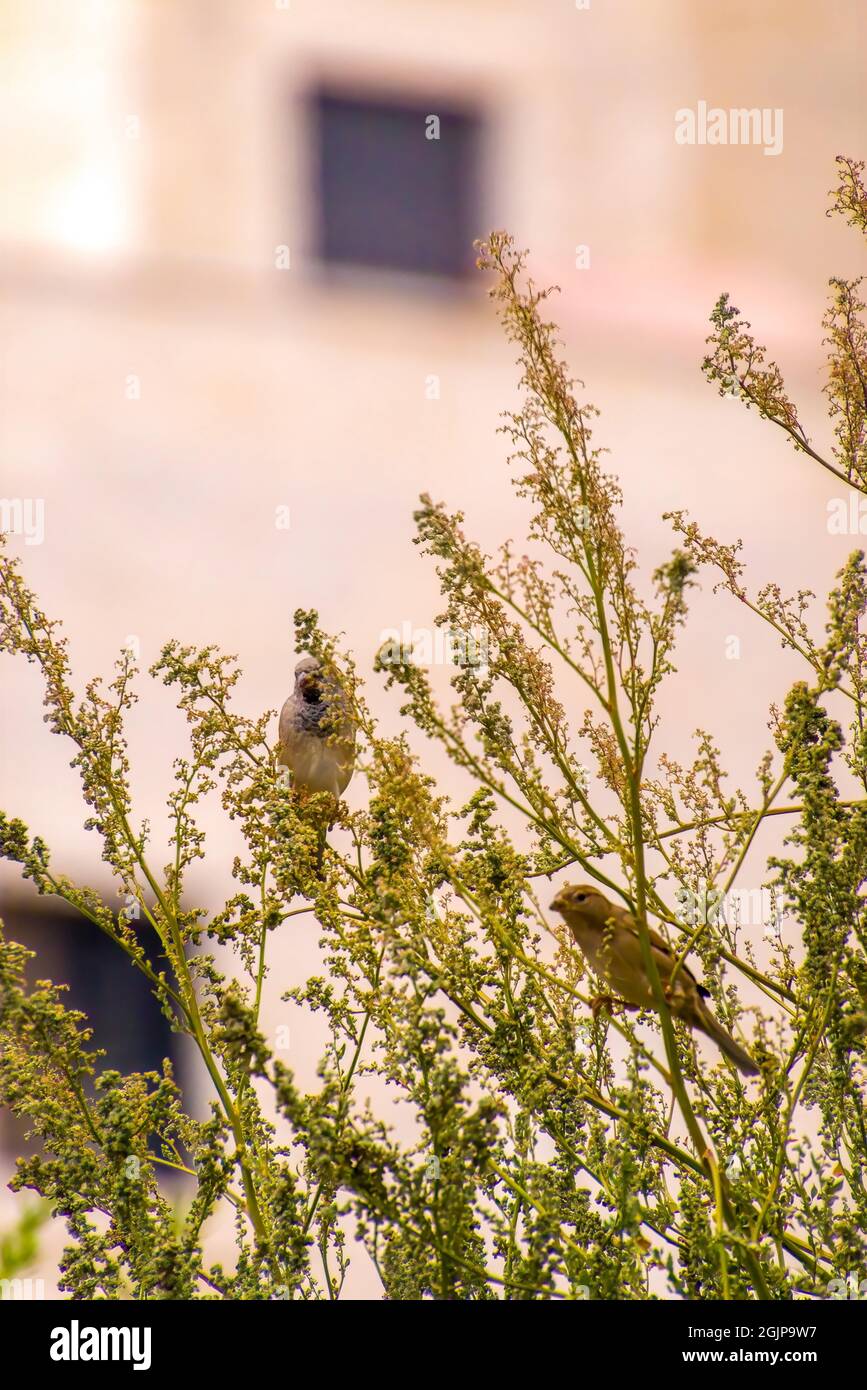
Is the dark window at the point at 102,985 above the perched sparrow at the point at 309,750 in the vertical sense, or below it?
below

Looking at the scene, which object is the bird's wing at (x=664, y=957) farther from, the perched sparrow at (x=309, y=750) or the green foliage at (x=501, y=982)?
the perched sparrow at (x=309, y=750)

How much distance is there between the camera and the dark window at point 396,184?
379 centimetres

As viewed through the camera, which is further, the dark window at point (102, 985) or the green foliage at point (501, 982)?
the dark window at point (102, 985)

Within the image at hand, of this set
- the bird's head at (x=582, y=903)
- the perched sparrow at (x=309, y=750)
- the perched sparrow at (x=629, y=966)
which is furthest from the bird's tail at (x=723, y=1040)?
the perched sparrow at (x=309, y=750)

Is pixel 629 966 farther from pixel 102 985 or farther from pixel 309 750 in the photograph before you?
pixel 102 985

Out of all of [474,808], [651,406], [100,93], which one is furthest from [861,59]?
[474,808]

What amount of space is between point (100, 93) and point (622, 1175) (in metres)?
3.25

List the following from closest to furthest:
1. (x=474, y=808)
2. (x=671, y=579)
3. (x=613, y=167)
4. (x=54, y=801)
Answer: (x=671, y=579) < (x=474, y=808) < (x=54, y=801) < (x=613, y=167)

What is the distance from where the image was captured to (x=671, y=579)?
816 millimetres

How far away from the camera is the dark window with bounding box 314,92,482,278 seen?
379 cm

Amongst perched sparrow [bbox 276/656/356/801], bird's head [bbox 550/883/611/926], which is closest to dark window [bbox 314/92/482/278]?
perched sparrow [bbox 276/656/356/801]

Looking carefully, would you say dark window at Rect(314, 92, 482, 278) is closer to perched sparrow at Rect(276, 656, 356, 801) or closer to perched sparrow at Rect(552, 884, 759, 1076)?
perched sparrow at Rect(276, 656, 356, 801)

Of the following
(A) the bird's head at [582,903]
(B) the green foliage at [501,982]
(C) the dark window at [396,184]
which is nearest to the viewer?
(B) the green foliage at [501,982]

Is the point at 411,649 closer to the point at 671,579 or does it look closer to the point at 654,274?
the point at 671,579
